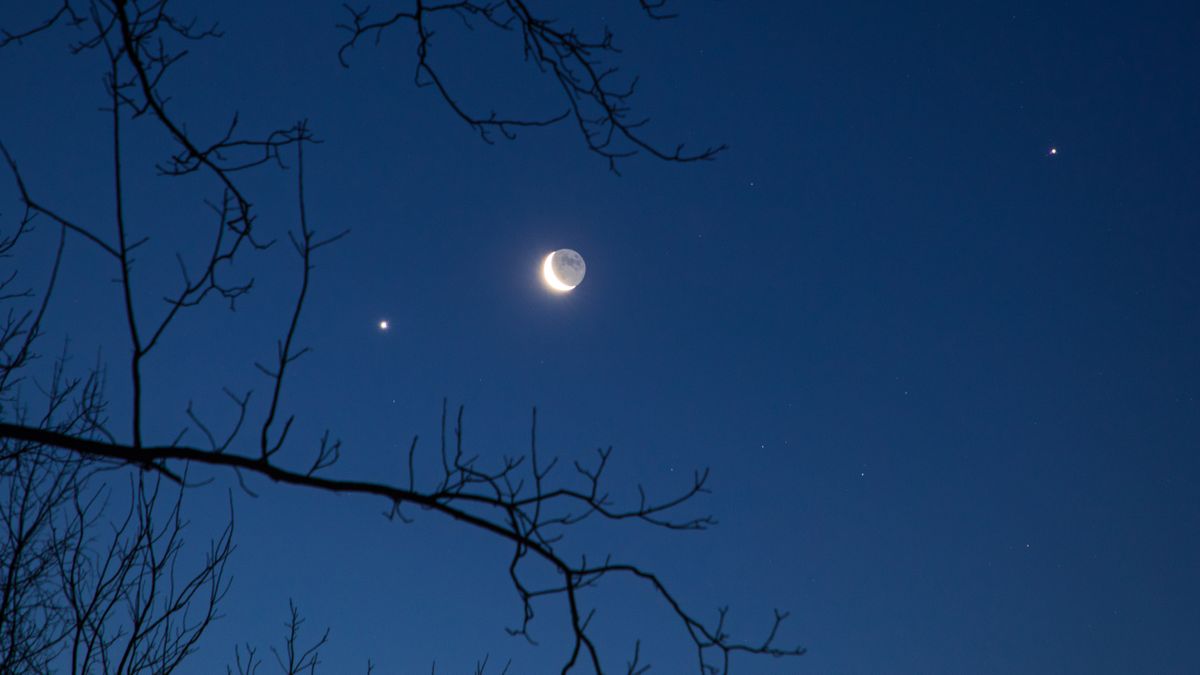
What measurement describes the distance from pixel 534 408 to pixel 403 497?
0.34m

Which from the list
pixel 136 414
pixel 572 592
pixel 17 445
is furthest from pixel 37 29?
pixel 572 592

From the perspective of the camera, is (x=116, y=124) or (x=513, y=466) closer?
(x=116, y=124)

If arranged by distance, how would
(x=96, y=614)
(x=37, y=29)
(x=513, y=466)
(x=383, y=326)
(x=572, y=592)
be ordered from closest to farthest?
(x=572, y=592) < (x=513, y=466) < (x=37, y=29) < (x=96, y=614) < (x=383, y=326)

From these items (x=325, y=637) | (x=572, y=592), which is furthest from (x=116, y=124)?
(x=325, y=637)

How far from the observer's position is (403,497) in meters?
1.73

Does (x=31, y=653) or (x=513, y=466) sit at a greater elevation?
(x=31, y=653)

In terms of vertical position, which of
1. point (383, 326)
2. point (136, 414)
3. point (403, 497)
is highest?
point (383, 326)

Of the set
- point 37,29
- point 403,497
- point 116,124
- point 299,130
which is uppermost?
point 37,29

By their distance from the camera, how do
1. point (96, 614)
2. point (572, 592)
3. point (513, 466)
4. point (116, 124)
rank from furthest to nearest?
point (96, 614) → point (513, 466) → point (572, 592) → point (116, 124)

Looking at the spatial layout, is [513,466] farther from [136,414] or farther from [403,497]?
[136,414]

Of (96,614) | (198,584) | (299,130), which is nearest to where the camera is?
(299,130)

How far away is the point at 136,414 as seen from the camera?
1.70 metres

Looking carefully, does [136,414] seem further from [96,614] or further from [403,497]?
[96,614]

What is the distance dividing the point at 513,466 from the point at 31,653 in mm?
5263
